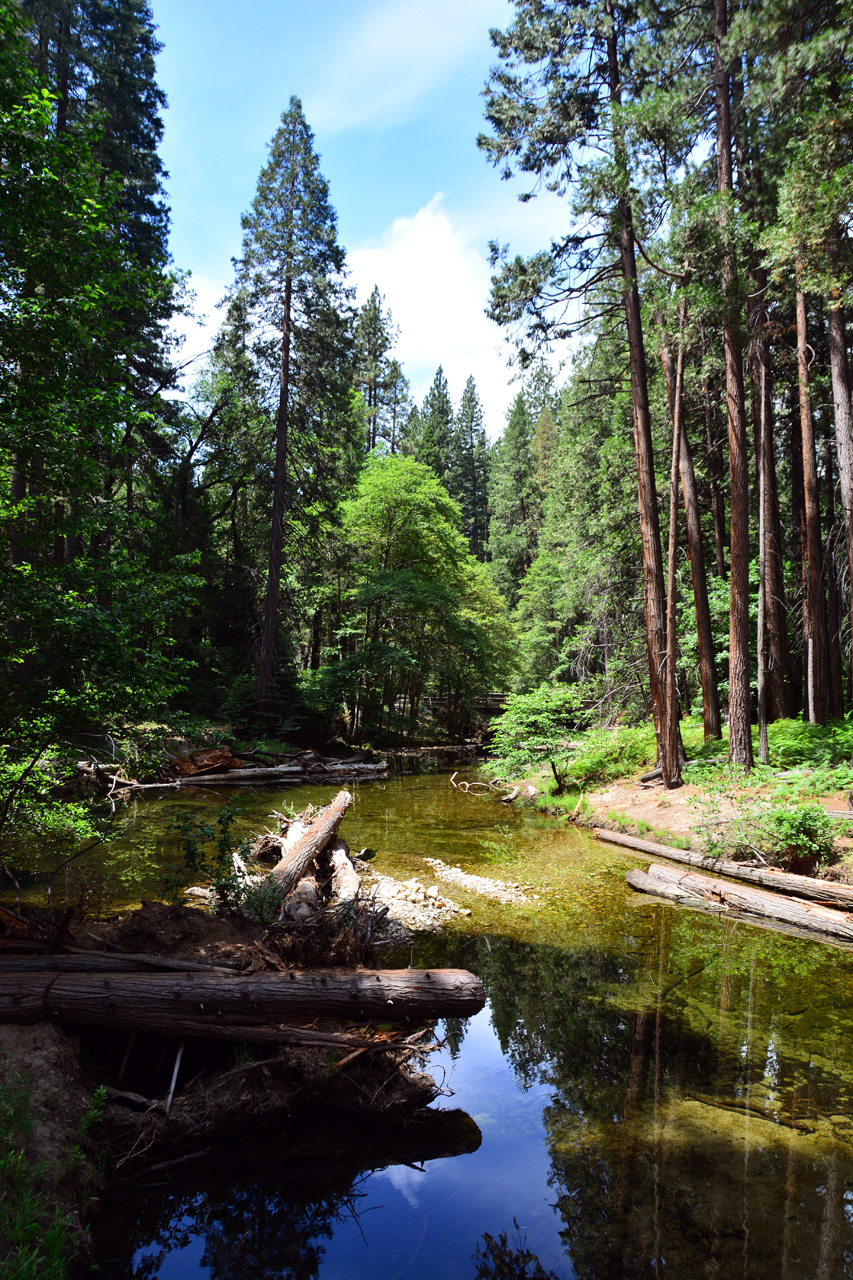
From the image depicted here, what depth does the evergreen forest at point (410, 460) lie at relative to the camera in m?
5.67

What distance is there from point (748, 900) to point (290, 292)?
22.3 metres

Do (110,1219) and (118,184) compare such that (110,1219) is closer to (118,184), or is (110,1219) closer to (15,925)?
(15,925)

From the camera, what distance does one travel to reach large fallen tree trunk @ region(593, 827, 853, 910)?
24.7ft

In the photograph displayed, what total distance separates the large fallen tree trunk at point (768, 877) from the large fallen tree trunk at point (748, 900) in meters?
0.17

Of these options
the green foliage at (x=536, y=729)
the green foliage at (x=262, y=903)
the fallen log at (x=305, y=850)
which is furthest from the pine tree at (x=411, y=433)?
the green foliage at (x=262, y=903)

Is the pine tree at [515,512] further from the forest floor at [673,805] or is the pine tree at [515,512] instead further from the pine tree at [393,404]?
the forest floor at [673,805]

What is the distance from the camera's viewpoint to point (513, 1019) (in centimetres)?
548

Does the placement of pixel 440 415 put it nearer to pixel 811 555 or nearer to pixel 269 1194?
pixel 811 555

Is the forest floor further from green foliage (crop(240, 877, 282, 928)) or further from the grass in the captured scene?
the grass

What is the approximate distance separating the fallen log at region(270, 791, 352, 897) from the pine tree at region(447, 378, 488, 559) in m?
48.1

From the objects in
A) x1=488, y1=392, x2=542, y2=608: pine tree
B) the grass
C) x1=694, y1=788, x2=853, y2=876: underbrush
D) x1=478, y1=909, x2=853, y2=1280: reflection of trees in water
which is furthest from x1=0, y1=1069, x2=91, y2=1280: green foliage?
x1=488, y1=392, x2=542, y2=608: pine tree

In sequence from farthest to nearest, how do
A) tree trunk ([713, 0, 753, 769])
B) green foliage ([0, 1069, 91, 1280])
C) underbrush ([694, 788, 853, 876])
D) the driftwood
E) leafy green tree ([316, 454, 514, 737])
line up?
leafy green tree ([316, 454, 514, 737])
tree trunk ([713, 0, 753, 769])
underbrush ([694, 788, 853, 876])
the driftwood
green foliage ([0, 1069, 91, 1280])

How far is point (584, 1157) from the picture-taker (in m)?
3.81

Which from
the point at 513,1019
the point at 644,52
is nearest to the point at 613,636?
the point at 644,52
